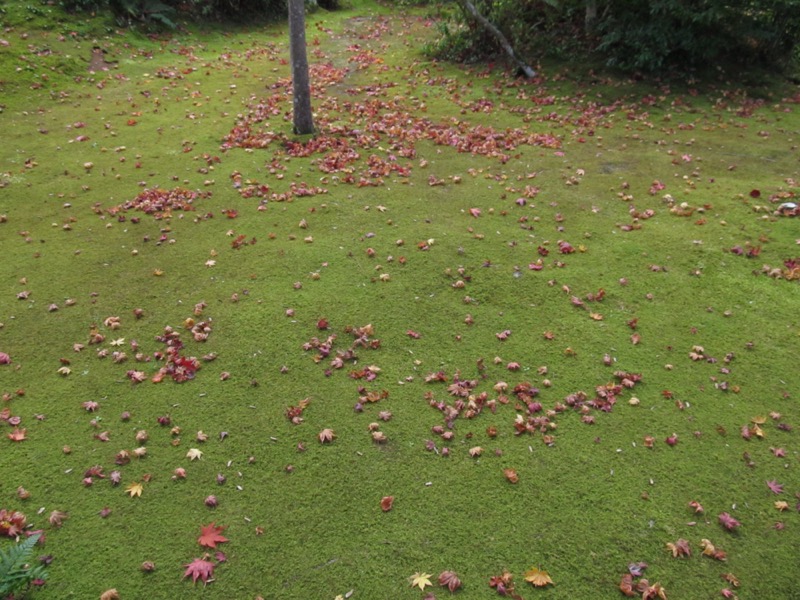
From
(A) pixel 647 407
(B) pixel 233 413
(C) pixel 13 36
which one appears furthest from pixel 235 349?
(C) pixel 13 36

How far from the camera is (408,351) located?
5262 mm

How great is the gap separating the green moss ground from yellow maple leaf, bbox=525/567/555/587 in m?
0.05

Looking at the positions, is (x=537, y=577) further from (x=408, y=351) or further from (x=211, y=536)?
(x=408, y=351)

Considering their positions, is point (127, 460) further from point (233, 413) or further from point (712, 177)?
point (712, 177)

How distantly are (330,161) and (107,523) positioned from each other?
256 inches

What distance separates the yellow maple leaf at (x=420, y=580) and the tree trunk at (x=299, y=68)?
7997mm

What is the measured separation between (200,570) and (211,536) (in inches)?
→ 9.6

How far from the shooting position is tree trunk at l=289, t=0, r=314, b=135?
8570 millimetres

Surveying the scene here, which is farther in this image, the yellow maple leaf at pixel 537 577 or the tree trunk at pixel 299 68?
the tree trunk at pixel 299 68

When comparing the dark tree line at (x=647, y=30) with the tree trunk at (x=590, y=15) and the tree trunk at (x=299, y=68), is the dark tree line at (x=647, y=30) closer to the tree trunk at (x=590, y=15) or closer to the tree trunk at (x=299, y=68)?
the tree trunk at (x=590, y=15)

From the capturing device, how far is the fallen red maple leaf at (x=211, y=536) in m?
3.61

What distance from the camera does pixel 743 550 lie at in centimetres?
357

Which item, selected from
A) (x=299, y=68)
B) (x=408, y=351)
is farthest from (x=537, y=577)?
(x=299, y=68)

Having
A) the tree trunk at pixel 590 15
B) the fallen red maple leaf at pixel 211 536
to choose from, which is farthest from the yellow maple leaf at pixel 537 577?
the tree trunk at pixel 590 15
